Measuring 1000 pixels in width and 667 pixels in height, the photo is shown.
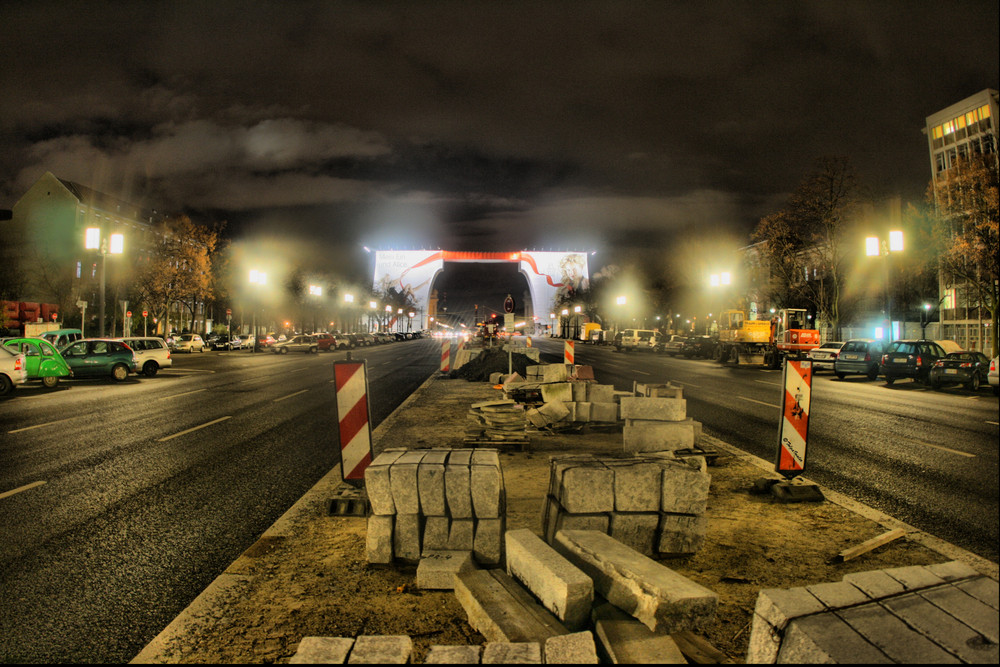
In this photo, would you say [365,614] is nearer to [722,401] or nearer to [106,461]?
[106,461]

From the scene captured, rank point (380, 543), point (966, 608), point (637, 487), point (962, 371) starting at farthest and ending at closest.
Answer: point (962, 371)
point (637, 487)
point (380, 543)
point (966, 608)

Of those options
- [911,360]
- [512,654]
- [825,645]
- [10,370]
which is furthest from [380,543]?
[911,360]

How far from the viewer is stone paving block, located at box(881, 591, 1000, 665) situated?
196 centimetres

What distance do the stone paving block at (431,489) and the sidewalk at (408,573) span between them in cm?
45

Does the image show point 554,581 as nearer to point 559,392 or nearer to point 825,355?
point 559,392

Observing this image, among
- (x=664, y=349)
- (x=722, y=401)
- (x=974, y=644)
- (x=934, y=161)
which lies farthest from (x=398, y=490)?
(x=934, y=161)

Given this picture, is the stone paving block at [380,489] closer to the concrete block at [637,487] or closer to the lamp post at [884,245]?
the concrete block at [637,487]

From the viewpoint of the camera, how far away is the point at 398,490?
14.2ft

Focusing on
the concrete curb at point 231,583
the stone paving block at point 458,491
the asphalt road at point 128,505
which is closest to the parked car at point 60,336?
the asphalt road at point 128,505

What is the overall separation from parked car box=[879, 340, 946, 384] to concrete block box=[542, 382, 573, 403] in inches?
715

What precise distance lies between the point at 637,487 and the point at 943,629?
2447 mm

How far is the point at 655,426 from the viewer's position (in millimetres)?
7633

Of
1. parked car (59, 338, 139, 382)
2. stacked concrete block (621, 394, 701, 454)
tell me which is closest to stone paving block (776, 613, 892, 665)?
stacked concrete block (621, 394, 701, 454)

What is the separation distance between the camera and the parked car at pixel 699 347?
137 ft
